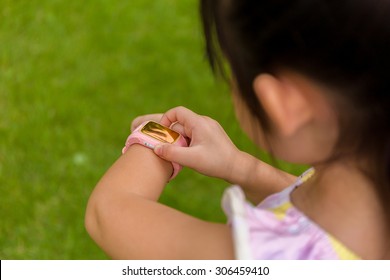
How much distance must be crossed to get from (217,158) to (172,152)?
12cm

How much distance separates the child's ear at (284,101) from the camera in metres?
1.21

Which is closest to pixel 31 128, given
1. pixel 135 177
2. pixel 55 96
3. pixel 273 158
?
pixel 55 96

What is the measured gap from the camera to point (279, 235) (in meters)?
1.34

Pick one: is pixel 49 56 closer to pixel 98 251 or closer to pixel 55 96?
pixel 55 96

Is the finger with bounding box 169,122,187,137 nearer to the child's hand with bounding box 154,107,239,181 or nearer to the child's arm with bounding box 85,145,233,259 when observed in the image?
the child's hand with bounding box 154,107,239,181

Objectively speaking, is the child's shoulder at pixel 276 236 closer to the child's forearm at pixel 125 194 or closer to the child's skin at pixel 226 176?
the child's skin at pixel 226 176

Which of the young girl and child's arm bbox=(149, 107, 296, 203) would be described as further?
child's arm bbox=(149, 107, 296, 203)

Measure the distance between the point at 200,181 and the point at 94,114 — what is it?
0.63 m

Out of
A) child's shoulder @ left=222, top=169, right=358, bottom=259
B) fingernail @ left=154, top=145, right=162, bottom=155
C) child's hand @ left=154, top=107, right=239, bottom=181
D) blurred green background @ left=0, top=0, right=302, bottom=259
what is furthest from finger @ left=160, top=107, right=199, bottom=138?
blurred green background @ left=0, top=0, right=302, bottom=259

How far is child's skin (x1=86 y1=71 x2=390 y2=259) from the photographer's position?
123 centimetres

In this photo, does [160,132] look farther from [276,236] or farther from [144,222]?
[276,236]

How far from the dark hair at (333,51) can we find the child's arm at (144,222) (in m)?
0.28

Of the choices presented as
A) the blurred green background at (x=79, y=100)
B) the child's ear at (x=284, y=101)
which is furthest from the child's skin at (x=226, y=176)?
the blurred green background at (x=79, y=100)

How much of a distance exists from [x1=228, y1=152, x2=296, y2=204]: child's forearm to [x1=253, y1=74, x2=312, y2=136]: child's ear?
0.45 meters
